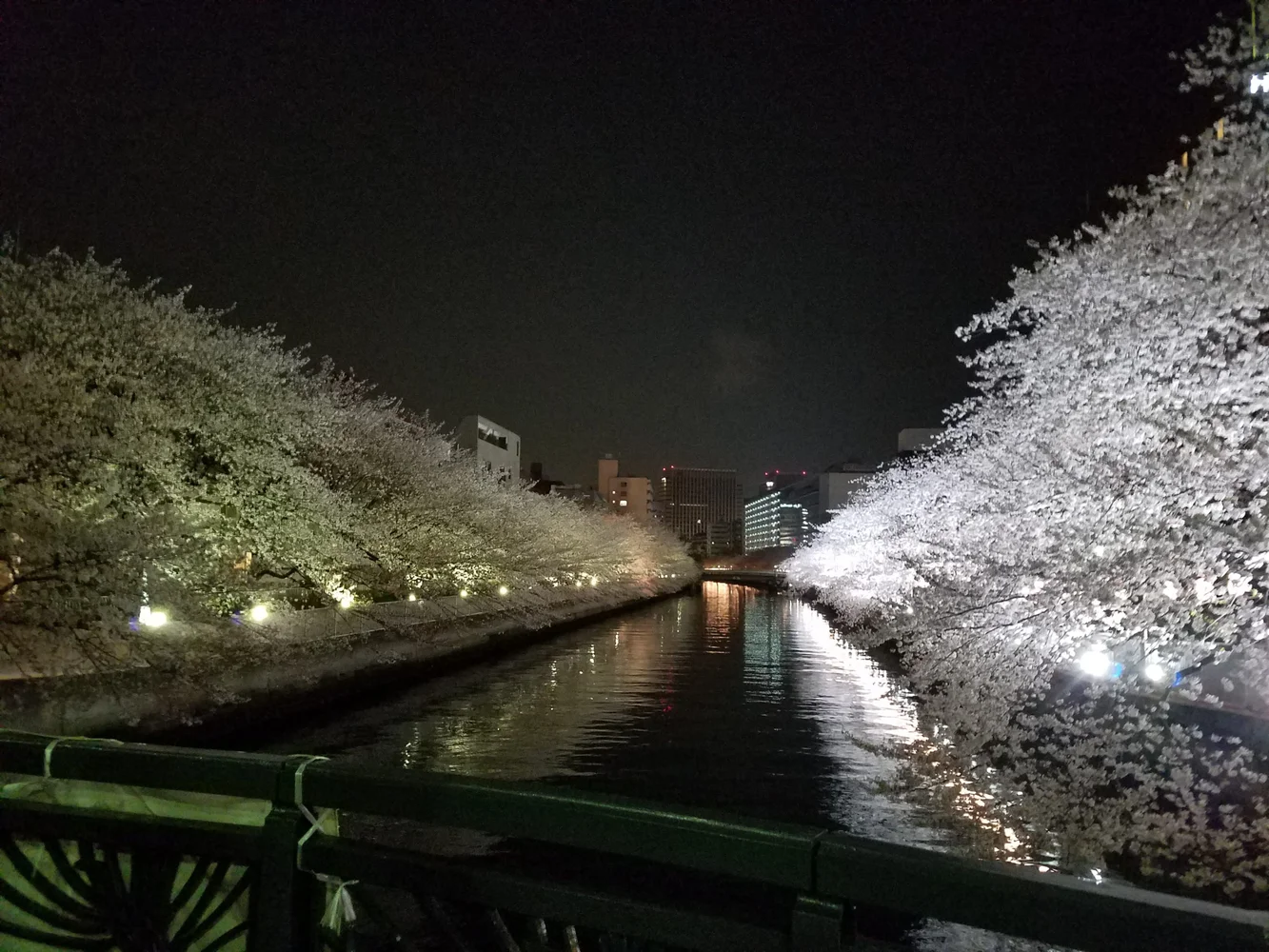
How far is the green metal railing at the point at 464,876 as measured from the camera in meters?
1.78

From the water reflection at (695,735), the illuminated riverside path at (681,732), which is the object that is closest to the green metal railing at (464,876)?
the illuminated riverside path at (681,732)

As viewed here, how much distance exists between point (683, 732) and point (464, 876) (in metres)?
13.7

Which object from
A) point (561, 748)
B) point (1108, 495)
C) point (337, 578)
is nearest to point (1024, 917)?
point (1108, 495)

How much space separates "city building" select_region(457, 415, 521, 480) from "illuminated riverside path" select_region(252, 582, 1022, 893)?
1421 inches

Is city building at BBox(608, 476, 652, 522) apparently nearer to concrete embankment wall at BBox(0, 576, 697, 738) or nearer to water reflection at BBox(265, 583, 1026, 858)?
concrete embankment wall at BBox(0, 576, 697, 738)

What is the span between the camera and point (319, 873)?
98.1 inches

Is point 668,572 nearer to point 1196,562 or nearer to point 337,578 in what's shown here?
point 337,578

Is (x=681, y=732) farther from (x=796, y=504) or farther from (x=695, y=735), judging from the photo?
(x=796, y=504)

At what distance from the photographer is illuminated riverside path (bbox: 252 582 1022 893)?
36.8 feet

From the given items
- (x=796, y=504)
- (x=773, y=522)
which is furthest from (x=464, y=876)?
(x=773, y=522)

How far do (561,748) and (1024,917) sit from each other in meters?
12.8

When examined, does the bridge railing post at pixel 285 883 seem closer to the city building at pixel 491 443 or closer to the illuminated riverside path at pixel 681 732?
the illuminated riverside path at pixel 681 732

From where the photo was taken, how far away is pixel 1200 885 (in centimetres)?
793

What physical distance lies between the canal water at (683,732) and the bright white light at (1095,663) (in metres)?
2.66
